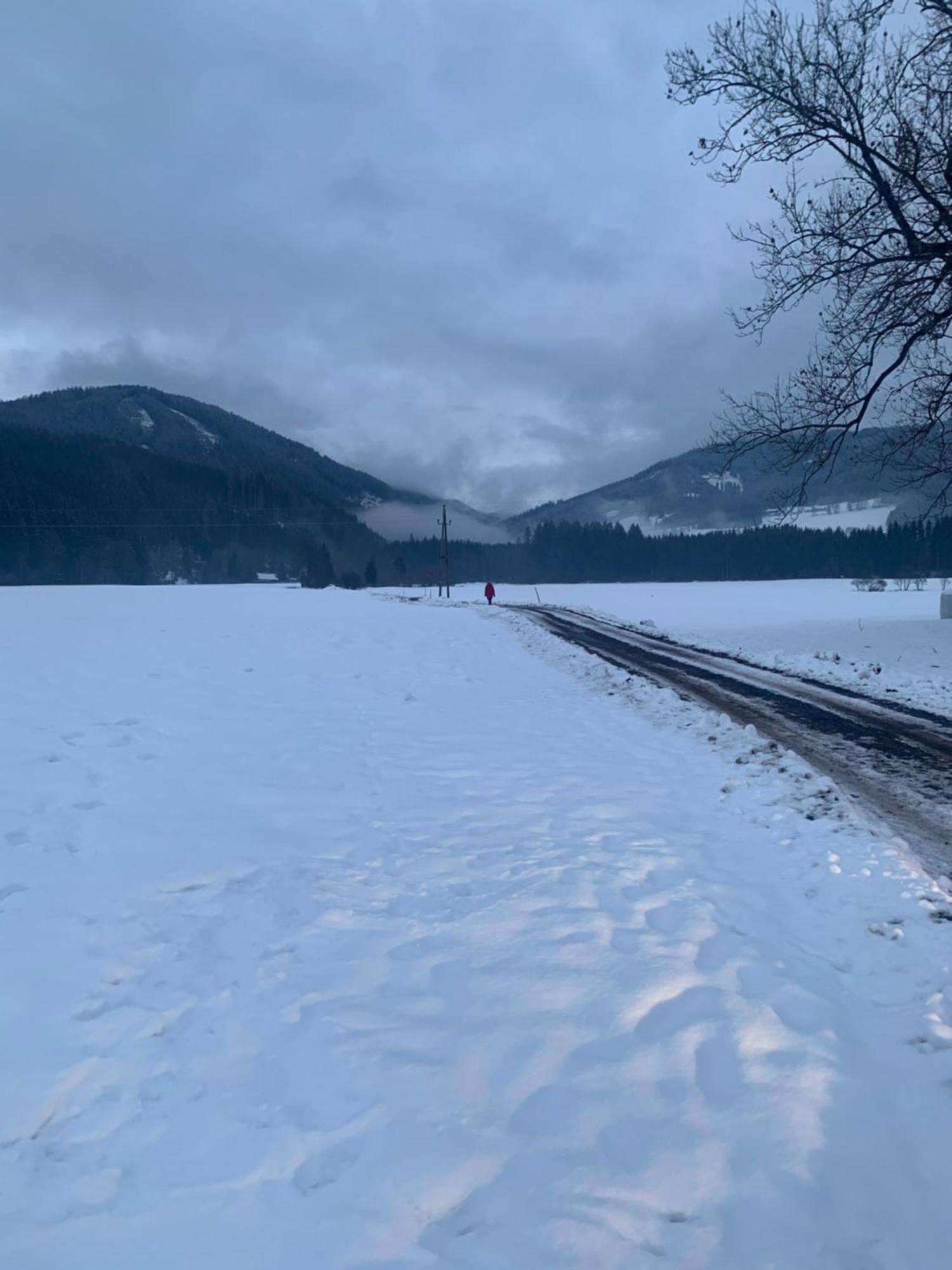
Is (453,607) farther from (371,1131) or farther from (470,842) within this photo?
(371,1131)

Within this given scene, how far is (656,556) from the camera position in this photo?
138m

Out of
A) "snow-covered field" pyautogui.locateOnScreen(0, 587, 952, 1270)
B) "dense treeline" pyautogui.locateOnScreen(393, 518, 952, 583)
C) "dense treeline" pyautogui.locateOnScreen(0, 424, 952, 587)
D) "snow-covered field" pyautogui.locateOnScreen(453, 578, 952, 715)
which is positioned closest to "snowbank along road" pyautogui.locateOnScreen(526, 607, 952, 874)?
"snow-covered field" pyautogui.locateOnScreen(0, 587, 952, 1270)

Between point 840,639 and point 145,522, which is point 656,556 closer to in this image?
point 145,522

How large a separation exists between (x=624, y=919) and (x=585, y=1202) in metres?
2.04

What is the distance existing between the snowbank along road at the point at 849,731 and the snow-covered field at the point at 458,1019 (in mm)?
505

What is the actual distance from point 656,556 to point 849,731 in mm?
133119

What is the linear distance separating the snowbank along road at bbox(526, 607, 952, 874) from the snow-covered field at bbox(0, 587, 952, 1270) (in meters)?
0.51

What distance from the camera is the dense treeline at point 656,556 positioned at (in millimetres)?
125500

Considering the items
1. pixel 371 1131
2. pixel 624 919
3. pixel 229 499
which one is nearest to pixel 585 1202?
pixel 371 1131

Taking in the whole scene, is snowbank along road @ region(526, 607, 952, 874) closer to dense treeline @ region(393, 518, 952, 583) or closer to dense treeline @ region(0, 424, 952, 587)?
dense treeline @ region(0, 424, 952, 587)

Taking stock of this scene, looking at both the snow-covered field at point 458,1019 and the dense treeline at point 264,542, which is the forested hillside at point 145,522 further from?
the snow-covered field at point 458,1019

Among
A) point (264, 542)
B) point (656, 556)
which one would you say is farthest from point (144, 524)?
point (656, 556)

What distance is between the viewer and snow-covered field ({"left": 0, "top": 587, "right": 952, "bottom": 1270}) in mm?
2520

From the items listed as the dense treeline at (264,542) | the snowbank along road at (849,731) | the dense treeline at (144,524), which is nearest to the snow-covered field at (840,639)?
the snowbank along road at (849,731)
